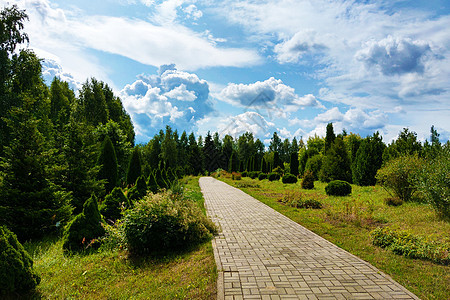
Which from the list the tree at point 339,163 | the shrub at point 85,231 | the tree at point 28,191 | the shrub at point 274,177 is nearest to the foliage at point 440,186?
the shrub at point 85,231

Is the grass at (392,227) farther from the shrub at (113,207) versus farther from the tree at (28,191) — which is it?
the tree at (28,191)

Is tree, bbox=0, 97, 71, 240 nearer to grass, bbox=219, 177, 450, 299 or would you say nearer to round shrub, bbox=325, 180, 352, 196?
grass, bbox=219, 177, 450, 299

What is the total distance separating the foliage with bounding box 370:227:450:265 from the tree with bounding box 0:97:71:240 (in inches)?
352

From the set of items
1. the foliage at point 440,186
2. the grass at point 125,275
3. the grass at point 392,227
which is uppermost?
the foliage at point 440,186

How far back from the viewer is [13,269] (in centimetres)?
349

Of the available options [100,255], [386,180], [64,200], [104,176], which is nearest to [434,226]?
[386,180]

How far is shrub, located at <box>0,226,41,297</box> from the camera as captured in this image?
11.1 ft

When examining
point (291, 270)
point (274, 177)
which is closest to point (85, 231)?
point (291, 270)

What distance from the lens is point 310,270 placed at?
14.1 feet

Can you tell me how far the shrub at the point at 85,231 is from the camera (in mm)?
5715

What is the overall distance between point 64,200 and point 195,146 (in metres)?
50.1

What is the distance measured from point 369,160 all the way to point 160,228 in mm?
16354

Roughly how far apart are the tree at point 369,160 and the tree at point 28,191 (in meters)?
17.8

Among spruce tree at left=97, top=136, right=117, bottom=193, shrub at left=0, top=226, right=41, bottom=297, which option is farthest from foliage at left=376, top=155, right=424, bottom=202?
spruce tree at left=97, top=136, right=117, bottom=193
